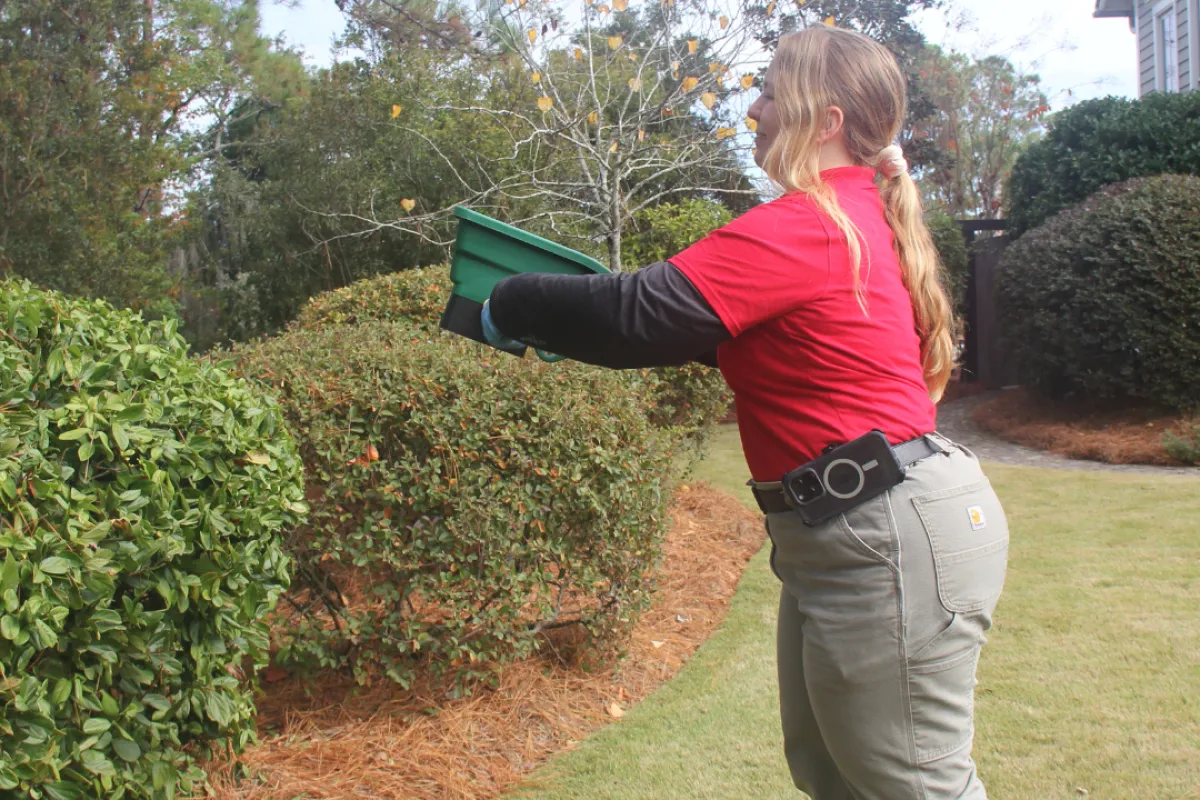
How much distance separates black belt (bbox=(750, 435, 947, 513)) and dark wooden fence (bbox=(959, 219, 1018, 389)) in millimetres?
13315

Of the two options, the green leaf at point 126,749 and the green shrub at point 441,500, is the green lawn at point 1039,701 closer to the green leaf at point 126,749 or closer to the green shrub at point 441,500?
the green shrub at point 441,500

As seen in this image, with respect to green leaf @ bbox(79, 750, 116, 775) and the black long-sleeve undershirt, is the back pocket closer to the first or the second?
the black long-sleeve undershirt

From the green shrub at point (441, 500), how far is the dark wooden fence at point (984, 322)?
11726 mm

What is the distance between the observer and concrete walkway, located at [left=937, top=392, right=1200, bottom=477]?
351 inches

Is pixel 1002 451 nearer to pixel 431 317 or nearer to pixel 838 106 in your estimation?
pixel 431 317

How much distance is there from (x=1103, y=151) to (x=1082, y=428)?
343 centimetres

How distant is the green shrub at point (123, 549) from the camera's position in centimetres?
213

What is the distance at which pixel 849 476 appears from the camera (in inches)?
71.4

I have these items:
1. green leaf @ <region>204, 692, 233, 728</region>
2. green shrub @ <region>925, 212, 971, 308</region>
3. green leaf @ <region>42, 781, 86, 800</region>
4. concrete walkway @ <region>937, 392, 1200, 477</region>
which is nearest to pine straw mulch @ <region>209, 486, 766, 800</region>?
green leaf @ <region>204, 692, 233, 728</region>

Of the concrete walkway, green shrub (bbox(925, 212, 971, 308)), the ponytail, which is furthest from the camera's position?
green shrub (bbox(925, 212, 971, 308))

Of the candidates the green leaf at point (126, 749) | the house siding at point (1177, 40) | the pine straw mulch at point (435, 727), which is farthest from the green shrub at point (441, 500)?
the house siding at point (1177, 40)

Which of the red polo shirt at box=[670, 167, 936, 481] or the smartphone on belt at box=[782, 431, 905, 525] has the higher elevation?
the red polo shirt at box=[670, 167, 936, 481]

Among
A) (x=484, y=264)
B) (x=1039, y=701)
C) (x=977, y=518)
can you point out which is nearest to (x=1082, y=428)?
(x=1039, y=701)

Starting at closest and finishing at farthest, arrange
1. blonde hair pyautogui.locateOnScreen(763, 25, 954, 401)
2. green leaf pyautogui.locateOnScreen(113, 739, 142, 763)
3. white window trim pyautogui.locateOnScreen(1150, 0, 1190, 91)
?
blonde hair pyautogui.locateOnScreen(763, 25, 954, 401)
green leaf pyautogui.locateOnScreen(113, 739, 142, 763)
white window trim pyautogui.locateOnScreen(1150, 0, 1190, 91)
